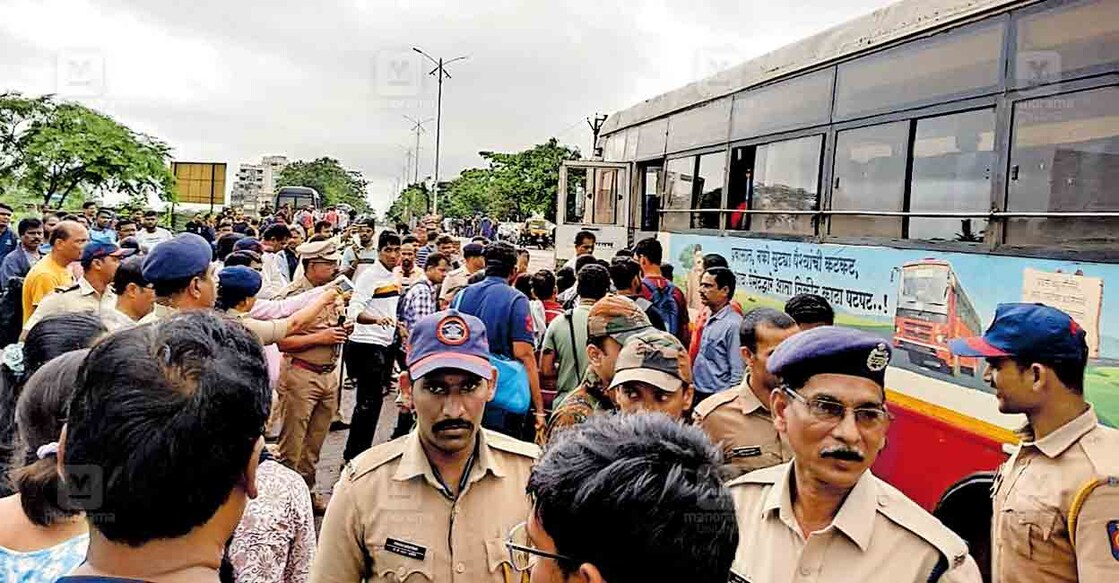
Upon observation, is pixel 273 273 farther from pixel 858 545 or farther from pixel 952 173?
pixel 858 545

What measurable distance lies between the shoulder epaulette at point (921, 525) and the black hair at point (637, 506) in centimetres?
74

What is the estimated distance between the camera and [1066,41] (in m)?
Result: 4.52

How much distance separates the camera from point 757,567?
2.19 m

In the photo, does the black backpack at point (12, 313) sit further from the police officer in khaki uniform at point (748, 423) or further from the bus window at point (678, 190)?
the bus window at point (678, 190)

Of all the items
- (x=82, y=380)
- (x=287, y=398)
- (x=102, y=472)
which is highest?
(x=82, y=380)

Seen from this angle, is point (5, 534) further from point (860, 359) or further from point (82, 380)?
point (860, 359)

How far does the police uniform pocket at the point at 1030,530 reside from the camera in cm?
254

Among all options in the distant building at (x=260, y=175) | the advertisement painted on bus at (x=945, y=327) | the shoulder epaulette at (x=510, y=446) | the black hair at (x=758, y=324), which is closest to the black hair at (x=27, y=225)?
the advertisement painted on bus at (x=945, y=327)

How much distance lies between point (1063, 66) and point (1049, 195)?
0.65 metres

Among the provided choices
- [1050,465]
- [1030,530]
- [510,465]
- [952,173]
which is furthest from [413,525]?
[952,173]

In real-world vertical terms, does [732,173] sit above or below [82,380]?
above

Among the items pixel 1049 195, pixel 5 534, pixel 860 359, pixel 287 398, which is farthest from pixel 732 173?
pixel 5 534

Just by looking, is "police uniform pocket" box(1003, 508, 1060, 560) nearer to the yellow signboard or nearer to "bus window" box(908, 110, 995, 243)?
"bus window" box(908, 110, 995, 243)

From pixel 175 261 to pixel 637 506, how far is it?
3009mm
